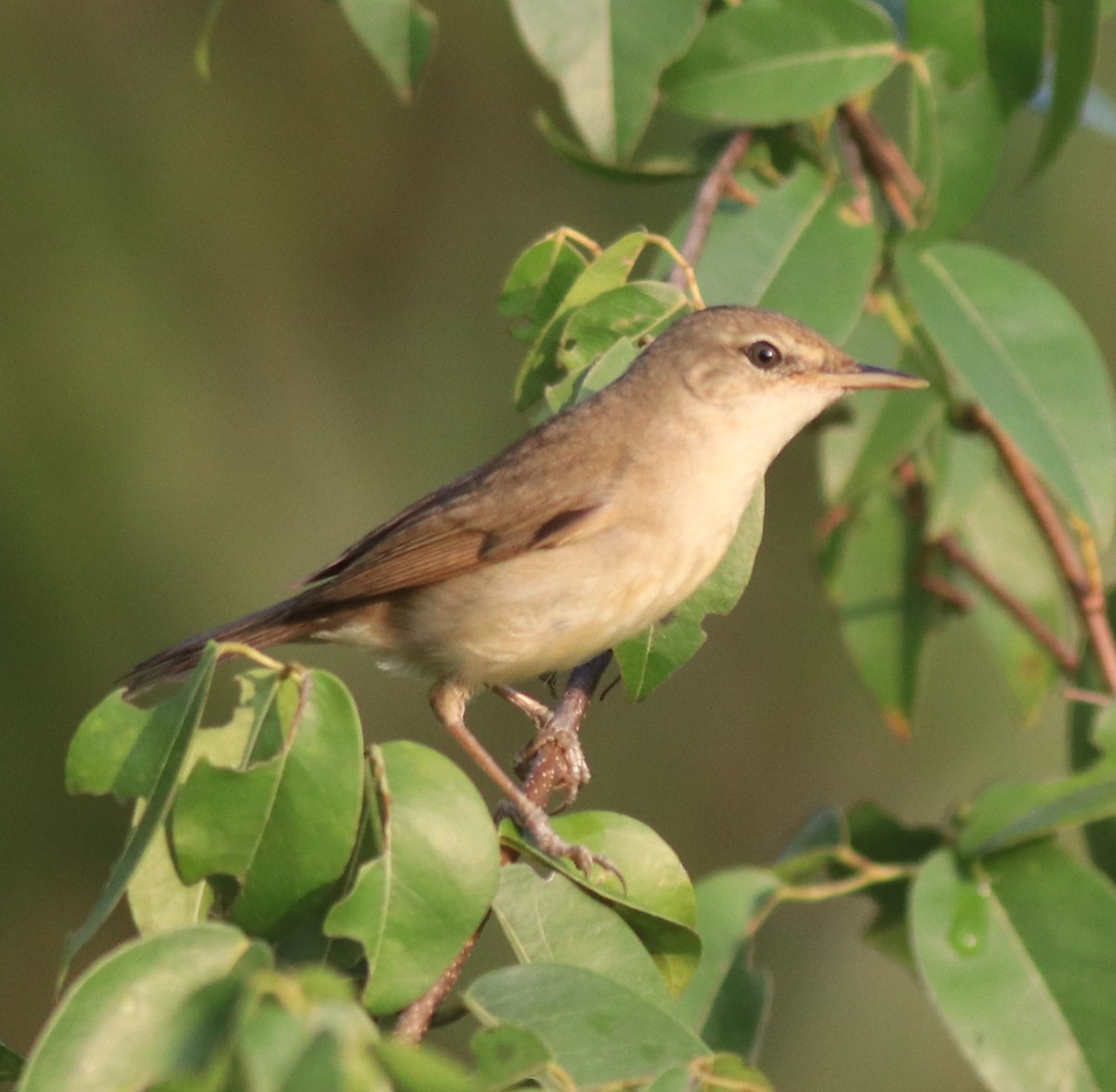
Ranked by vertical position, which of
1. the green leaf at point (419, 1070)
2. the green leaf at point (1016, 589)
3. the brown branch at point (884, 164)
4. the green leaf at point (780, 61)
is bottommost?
the green leaf at point (1016, 589)

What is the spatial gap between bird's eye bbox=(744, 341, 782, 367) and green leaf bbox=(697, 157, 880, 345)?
0.09 m

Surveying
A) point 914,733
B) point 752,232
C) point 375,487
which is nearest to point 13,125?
point 375,487

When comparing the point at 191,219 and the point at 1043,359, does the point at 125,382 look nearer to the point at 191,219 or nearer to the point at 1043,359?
the point at 191,219

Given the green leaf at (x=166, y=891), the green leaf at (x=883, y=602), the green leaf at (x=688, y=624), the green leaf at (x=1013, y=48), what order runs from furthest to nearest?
the green leaf at (x=883, y=602) < the green leaf at (x=1013, y=48) < the green leaf at (x=688, y=624) < the green leaf at (x=166, y=891)

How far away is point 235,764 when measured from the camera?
7.82 feet

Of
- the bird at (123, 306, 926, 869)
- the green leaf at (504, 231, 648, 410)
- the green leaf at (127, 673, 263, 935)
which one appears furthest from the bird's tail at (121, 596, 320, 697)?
the green leaf at (127, 673, 263, 935)

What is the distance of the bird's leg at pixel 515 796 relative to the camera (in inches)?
Result: 98.0

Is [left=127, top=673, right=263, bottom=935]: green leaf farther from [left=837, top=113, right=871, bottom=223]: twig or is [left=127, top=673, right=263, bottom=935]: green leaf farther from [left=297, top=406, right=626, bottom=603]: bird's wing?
[left=837, top=113, right=871, bottom=223]: twig

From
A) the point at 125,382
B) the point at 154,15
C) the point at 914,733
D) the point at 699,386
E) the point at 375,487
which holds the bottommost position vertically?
the point at 914,733

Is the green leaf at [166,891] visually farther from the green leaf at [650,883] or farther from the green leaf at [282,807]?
the green leaf at [650,883]

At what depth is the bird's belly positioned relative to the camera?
3.12 metres

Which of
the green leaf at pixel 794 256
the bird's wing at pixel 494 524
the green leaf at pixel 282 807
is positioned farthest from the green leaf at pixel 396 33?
the green leaf at pixel 282 807

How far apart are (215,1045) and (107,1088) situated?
16 cm

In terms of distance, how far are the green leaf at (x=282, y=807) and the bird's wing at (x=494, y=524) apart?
119cm
